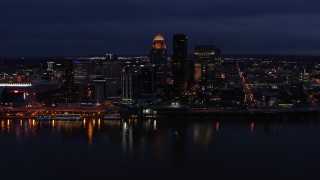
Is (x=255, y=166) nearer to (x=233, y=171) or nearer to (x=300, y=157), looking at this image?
(x=233, y=171)

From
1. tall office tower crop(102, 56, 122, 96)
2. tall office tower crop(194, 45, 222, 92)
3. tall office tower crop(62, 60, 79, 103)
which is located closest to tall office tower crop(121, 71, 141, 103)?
tall office tower crop(62, 60, 79, 103)

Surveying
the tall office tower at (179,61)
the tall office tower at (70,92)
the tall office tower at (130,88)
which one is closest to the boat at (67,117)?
the tall office tower at (70,92)

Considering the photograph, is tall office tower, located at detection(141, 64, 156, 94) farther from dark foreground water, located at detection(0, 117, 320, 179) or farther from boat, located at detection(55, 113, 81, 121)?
dark foreground water, located at detection(0, 117, 320, 179)

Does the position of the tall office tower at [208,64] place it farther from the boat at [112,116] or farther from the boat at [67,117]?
the boat at [67,117]

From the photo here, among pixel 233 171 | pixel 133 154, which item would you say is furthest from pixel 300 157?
pixel 133 154

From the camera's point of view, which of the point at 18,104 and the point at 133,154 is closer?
the point at 133,154

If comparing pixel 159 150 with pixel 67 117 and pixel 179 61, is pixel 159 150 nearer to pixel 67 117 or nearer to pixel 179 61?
pixel 67 117

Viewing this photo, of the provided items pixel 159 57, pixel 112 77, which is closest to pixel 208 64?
pixel 159 57
